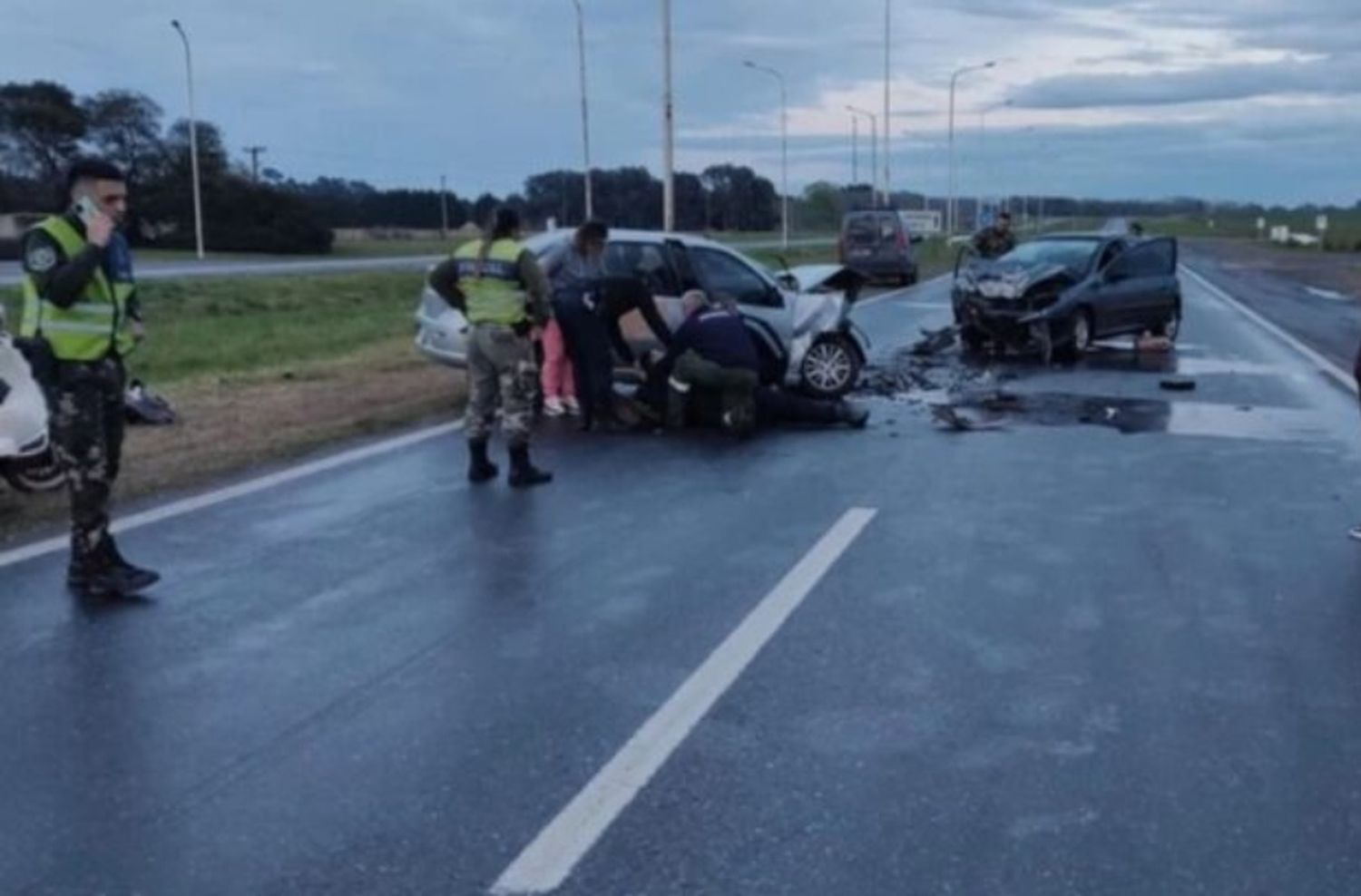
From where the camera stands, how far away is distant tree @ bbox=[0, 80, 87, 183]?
301 feet

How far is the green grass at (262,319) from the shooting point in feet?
68.5

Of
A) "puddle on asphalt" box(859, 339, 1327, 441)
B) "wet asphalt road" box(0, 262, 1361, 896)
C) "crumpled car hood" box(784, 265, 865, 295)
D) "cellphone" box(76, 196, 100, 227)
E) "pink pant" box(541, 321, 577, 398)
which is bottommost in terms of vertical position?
"puddle on asphalt" box(859, 339, 1327, 441)

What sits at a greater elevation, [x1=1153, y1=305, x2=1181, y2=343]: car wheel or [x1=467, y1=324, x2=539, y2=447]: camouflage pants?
[x1=467, y1=324, x2=539, y2=447]: camouflage pants

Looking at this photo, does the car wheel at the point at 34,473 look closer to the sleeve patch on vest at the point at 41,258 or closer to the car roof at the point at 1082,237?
the sleeve patch on vest at the point at 41,258

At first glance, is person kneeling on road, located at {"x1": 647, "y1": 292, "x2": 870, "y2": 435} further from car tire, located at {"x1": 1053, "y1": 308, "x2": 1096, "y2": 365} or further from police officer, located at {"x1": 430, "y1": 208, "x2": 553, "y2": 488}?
car tire, located at {"x1": 1053, "y1": 308, "x2": 1096, "y2": 365}

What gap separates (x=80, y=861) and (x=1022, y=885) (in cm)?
257

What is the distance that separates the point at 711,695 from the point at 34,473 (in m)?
5.60

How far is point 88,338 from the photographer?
7.13 meters

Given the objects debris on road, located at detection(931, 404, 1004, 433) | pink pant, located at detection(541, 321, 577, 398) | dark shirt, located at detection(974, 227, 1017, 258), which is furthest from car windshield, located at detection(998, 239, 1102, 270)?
pink pant, located at detection(541, 321, 577, 398)

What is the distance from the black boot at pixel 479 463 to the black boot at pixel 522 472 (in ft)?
0.74

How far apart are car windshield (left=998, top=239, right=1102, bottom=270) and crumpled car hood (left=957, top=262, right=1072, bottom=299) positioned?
31cm

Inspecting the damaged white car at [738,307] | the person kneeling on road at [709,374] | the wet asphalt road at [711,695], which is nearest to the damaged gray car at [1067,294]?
the damaged white car at [738,307]

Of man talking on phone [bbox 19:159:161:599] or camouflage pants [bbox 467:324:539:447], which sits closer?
man talking on phone [bbox 19:159:161:599]

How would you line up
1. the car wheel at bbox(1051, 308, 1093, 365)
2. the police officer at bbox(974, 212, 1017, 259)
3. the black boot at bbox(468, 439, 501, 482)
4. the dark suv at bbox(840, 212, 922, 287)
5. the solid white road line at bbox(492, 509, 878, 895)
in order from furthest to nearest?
the dark suv at bbox(840, 212, 922, 287), the police officer at bbox(974, 212, 1017, 259), the car wheel at bbox(1051, 308, 1093, 365), the black boot at bbox(468, 439, 501, 482), the solid white road line at bbox(492, 509, 878, 895)
